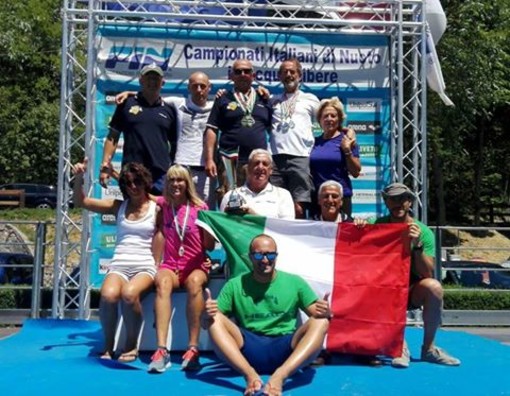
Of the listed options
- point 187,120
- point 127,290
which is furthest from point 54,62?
point 127,290

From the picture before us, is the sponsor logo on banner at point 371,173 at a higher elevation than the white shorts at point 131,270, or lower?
higher

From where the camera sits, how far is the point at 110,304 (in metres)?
6.11

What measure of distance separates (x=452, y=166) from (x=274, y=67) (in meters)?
19.3

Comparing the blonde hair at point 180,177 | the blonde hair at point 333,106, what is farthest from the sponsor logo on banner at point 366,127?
the blonde hair at point 180,177

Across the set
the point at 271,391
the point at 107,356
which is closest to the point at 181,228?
the point at 107,356

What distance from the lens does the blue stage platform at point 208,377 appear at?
539cm

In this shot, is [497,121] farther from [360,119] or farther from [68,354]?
[68,354]

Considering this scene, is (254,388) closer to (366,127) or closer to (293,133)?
(293,133)

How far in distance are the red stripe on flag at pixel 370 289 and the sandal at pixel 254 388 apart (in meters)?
1.41

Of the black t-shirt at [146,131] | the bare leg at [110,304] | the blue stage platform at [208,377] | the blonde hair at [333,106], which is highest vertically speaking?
the blonde hair at [333,106]

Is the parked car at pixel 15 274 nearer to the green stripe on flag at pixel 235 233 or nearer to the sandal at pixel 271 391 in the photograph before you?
the green stripe on flag at pixel 235 233

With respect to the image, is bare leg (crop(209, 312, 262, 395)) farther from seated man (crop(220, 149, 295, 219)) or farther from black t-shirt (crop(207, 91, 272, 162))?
black t-shirt (crop(207, 91, 272, 162))

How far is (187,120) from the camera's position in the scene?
7719mm

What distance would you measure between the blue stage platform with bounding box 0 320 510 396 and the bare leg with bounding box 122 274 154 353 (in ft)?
0.62
